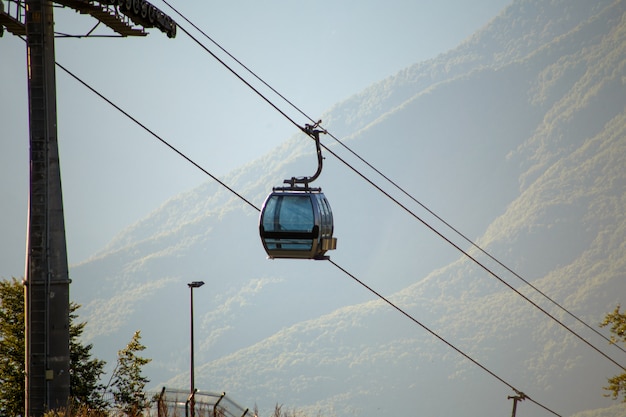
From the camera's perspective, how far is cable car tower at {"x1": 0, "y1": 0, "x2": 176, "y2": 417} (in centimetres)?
1220

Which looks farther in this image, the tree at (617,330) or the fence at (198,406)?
the tree at (617,330)

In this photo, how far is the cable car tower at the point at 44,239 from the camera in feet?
40.0

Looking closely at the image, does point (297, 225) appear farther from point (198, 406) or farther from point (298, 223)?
point (198, 406)

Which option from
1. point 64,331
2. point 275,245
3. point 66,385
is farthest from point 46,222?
point 275,245

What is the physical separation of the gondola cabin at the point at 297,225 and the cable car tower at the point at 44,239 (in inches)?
121

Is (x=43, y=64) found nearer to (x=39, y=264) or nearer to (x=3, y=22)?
(x=3, y=22)

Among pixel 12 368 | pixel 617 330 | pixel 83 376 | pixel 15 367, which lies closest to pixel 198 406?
pixel 12 368

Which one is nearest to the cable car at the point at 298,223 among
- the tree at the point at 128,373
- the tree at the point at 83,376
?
the tree at the point at 128,373

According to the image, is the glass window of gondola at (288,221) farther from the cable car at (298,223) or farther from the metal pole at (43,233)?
the metal pole at (43,233)

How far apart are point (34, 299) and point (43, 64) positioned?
3.42 metres

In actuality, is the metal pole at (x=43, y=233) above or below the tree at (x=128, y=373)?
above

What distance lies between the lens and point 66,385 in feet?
42.2

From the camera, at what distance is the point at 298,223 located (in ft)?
41.6

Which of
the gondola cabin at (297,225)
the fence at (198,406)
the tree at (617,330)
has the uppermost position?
the gondola cabin at (297,225)
